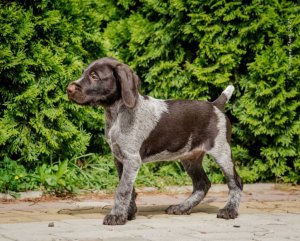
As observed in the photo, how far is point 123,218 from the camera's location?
604cm

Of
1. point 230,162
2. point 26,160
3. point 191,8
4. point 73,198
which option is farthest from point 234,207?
point 191,8

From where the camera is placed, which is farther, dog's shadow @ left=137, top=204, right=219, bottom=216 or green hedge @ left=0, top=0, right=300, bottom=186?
green hedge @ left=0, top=0, right=300, bottom=186

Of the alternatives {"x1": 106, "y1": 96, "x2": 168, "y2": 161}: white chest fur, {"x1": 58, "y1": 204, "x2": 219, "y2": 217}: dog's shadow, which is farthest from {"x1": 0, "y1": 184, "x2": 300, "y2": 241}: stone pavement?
{"x1": 106, "y1": 96, "x2": 168, "y2": 161}: white chest fur

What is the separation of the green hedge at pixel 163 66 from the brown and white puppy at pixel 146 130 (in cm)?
188

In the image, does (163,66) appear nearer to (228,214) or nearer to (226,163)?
(226,163)

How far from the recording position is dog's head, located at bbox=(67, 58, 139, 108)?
6.09 m

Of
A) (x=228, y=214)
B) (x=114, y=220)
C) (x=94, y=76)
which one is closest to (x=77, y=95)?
(x=94, y=76)

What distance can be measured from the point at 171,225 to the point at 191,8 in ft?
13.2

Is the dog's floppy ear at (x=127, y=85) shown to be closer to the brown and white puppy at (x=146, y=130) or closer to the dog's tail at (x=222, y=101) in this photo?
the brown and white puppy at (x=146, y=130)

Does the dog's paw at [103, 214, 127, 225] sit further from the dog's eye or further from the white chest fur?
the dog's eye

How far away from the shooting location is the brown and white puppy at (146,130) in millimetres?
6125

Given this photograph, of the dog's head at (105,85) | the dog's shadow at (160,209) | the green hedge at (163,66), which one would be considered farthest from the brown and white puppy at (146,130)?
the green hedge at (163,66)

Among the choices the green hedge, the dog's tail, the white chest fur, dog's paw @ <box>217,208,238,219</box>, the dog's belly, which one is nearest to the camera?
the white chest fur

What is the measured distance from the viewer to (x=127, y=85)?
20.1ft
